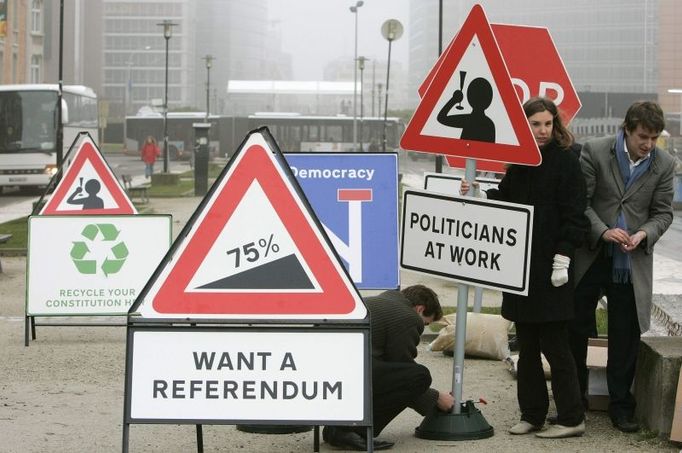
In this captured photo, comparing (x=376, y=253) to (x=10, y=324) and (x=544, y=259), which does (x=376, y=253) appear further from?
→ (x=10, y=324)

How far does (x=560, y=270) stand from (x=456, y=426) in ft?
3.41

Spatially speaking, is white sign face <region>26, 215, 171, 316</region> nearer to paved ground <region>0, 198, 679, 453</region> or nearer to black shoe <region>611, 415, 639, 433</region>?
paved ground <region>0, 198, 679, 453</region>

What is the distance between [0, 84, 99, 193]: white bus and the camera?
40938mm

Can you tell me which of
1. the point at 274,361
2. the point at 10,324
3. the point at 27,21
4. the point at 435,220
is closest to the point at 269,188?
the point at 274,361

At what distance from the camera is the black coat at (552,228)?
696cm

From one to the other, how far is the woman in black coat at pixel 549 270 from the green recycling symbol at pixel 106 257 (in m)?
4.46

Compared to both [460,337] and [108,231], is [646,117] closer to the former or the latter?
[460,337]

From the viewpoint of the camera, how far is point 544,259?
6.97 meters

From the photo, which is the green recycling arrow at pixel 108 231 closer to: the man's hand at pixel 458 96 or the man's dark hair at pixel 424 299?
the man's dark hair at pixel 424 299

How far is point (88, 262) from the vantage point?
10984 mm

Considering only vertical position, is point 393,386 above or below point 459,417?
above

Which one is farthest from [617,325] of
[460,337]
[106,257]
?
[106,257]

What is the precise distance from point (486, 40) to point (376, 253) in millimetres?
2193

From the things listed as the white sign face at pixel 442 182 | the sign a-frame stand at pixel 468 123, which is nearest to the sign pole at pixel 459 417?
the sign a-frame stand at pixel 468 123
